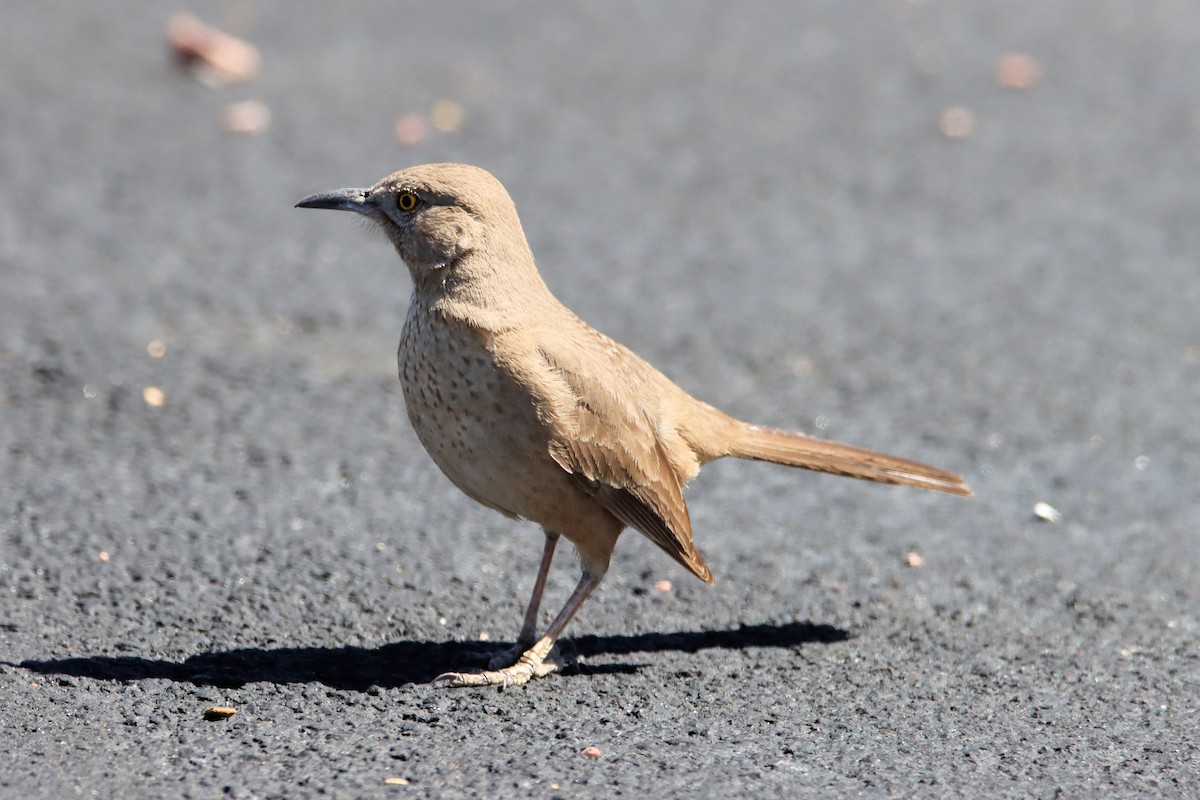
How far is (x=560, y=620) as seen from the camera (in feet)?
14.8

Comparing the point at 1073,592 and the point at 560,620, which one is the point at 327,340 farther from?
the point at 1073,592

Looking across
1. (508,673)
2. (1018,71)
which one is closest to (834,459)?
(508,673)

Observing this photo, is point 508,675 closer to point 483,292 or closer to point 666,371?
point 483,292

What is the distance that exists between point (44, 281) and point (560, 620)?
4.21 metres

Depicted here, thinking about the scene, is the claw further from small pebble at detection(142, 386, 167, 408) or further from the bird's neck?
small pebble at detection(142, 386, 167, 408)

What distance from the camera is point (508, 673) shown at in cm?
438

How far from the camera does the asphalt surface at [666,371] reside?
4.09 meters

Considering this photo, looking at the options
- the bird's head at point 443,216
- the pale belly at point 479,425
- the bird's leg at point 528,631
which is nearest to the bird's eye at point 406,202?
the bird's head at point 443,216

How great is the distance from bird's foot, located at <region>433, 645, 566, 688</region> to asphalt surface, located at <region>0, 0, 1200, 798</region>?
0.08 metres

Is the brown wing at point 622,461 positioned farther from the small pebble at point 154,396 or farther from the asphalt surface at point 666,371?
the small pebble at point 154,396

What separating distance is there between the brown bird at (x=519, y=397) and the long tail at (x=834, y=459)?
32cm

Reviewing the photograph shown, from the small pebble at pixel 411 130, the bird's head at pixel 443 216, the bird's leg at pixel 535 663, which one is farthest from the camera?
the small pebble at pixel 411 130

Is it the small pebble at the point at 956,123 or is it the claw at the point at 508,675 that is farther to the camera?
the small pebble at the point at 956,123

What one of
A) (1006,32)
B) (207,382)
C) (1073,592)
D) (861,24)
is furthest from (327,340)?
(1006,32)
